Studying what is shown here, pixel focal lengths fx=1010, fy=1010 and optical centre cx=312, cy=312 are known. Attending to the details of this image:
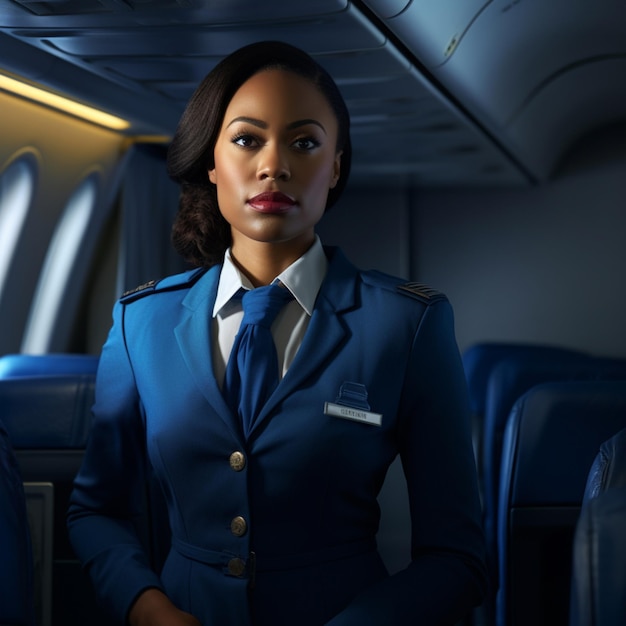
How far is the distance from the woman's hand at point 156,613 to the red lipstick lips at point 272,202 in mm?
709

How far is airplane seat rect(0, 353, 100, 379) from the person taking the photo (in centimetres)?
368

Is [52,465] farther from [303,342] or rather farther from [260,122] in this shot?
[260,122]

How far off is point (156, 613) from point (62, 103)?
3.01 meters

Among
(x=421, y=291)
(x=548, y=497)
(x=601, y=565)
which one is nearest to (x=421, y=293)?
(x=421, y=291)

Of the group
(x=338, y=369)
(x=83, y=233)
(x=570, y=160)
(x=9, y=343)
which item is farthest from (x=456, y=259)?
(x=338, y=369)

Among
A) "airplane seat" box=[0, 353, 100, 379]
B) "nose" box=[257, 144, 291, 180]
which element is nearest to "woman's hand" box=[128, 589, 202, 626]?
"nose" box=[257, 144, 291, 180]

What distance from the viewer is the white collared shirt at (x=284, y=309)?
1853 mm

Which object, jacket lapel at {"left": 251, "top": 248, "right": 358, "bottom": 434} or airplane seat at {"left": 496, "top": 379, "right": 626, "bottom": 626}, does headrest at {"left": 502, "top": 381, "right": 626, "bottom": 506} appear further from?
jacket lapel at {"left": 251, "top": 248, "right": 358, "bottom": 434}

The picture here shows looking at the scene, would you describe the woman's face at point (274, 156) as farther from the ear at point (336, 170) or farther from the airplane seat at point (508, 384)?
the airplane seat at point (508, 384)

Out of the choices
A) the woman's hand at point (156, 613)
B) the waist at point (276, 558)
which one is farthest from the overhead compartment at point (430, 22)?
the woman's hand at point (156, 613)

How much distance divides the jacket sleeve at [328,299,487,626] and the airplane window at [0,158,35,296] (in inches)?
124

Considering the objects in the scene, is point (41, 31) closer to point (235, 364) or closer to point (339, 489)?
point (235, 364)

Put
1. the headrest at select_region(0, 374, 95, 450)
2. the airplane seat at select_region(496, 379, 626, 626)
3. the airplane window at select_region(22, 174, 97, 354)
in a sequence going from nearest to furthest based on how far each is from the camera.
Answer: the airplane seat at select_region(496, 379, 626, 626) → the headrest at select_region(0, 374, 95, 450) → the airplane window at select_region(22, 174, 97, 354)

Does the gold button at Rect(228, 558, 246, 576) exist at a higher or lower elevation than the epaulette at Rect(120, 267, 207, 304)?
lower
